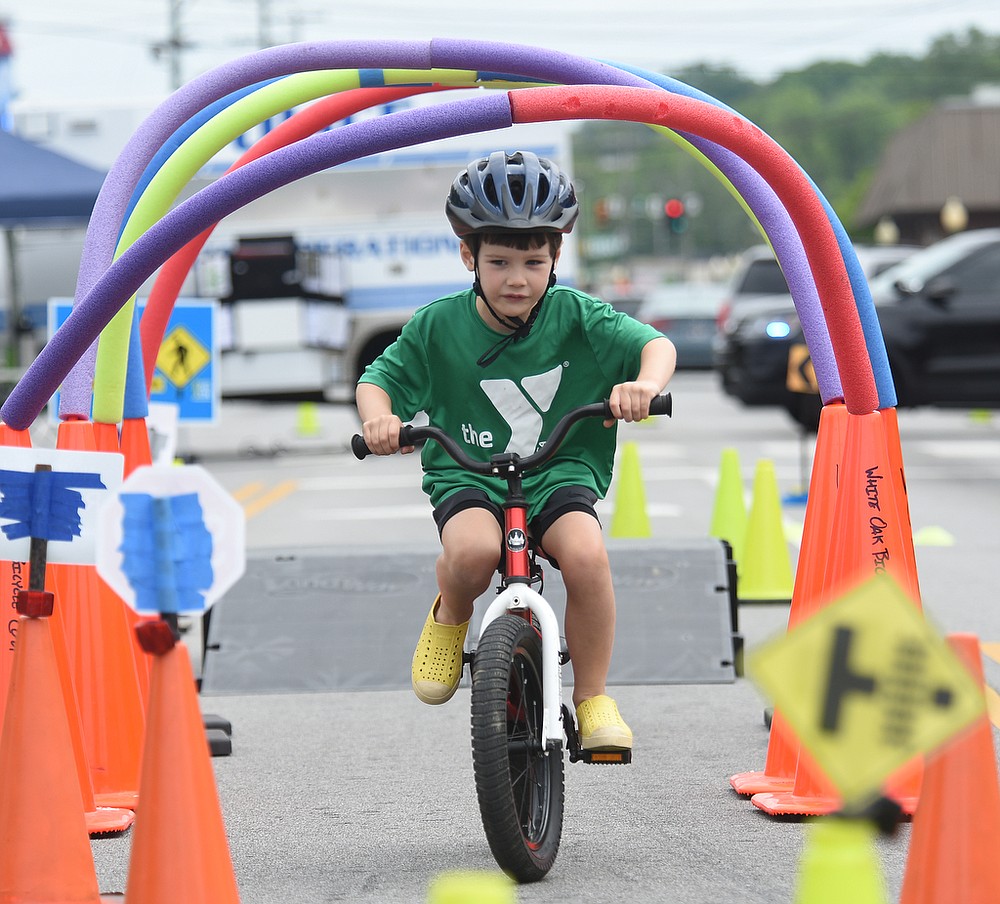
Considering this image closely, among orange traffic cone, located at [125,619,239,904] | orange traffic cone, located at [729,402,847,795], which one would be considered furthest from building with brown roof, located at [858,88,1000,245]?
orange traffic cone, located at [125,619,239,904]

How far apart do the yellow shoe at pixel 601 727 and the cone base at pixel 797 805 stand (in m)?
0.71

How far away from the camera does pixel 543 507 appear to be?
5141mm

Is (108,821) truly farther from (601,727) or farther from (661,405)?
(661,405)

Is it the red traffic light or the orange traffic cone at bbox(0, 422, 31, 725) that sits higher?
the red traffic light

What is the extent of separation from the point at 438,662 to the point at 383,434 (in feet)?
2.47

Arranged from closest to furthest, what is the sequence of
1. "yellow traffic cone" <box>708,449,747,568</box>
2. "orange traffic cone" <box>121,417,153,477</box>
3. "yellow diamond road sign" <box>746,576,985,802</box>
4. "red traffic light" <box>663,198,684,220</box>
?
"yellow diamond road sign" <box>746,576,985,802</box> < "orange traffic cone" <box>121,417,153,477</box> < "yellow traffic cone" <box>708,449,747,568</box> < "red traffic light" <box>663,198,684,220</box>

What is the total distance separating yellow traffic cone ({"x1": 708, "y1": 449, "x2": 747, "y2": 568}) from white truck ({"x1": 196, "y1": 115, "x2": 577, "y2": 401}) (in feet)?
32.9

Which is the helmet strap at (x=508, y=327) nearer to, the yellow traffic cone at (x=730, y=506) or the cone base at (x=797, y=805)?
the cone base at (x=797, y=805)

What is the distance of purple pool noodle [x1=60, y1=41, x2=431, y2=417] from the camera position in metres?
5.88

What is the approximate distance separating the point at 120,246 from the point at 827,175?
538 feet

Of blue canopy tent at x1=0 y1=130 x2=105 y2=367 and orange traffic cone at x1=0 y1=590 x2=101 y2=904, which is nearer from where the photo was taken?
orange traffic cone at x1=0 y1=590 x2=101 y2=904

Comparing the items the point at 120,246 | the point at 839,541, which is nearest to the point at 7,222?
the point at 120,246

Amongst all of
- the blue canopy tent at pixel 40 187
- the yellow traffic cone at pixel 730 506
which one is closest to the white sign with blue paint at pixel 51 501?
the yellow traffic cone at pixel 730 506

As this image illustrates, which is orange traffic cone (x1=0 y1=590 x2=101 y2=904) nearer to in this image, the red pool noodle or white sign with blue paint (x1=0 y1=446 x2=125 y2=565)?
white sign with blue paint (x1=0 y1=446 x2=125 y2=565)
